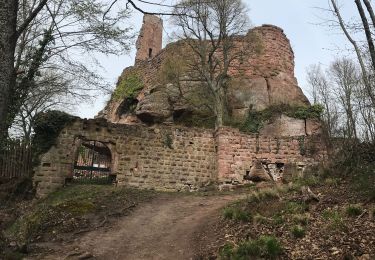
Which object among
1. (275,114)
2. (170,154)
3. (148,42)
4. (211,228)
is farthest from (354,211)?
(148,42)

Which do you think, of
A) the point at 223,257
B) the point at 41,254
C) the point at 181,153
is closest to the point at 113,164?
the point at 181,153

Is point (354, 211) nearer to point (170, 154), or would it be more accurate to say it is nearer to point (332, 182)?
point (332, 182)

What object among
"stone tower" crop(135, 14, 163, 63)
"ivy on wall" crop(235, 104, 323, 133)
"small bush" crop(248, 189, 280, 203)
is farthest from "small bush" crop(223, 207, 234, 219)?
"stone tower" crop(135, 14, 163, 63)

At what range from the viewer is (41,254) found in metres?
7.03

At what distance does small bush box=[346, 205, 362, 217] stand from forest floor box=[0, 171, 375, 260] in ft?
0.05

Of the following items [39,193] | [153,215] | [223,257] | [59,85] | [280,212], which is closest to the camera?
[223,257]

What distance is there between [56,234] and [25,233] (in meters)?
0.64

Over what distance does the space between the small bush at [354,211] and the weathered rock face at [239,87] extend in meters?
12.4

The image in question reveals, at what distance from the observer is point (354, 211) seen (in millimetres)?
6578

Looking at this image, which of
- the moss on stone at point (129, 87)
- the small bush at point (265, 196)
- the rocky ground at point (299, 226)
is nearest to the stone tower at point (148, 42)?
the moss on stone at point (129, 87)

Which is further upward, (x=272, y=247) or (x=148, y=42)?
(x=148, y=42)

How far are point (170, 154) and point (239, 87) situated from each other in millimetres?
8213

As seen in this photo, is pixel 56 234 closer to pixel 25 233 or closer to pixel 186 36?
pixel 25 233

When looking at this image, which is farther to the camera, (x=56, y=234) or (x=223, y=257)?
(x=56, y=234)
